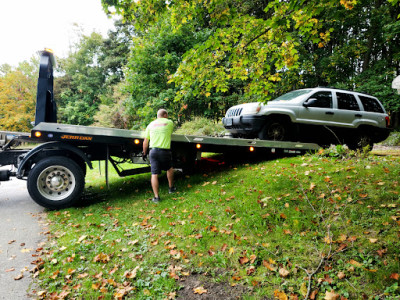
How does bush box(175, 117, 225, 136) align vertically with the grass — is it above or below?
above

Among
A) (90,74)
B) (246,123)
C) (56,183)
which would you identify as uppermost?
(90,74)

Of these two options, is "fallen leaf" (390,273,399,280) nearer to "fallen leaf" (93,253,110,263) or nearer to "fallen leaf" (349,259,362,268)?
"fallen leaf" (349,259,362,268)

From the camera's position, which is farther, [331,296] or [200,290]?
[200,290]

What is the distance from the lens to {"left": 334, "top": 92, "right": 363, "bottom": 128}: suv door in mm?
7594

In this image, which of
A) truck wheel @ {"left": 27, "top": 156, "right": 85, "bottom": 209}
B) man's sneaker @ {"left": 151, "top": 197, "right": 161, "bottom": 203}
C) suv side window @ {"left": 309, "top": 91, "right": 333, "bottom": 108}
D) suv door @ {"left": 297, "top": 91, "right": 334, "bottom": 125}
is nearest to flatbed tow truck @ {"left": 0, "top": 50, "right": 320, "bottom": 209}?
truck wheel @ {"left": 27, "top": 156, "right": 85, "bottom": 209}

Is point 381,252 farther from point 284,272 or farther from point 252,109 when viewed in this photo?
point 252,109

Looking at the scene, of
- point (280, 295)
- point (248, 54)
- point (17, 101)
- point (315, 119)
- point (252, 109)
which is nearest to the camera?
point (280, 295)

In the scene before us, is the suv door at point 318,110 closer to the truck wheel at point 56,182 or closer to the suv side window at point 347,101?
the suv side window at point 347,101

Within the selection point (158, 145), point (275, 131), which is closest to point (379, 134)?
point (275, 131)

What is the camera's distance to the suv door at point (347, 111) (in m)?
7.59

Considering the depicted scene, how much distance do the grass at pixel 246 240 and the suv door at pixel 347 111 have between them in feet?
7.23

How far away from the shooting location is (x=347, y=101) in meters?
7.79

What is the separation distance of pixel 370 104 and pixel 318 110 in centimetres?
221

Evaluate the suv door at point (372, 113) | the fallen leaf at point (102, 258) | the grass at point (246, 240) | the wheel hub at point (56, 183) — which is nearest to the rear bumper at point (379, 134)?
the suv door at point (372, 113)
